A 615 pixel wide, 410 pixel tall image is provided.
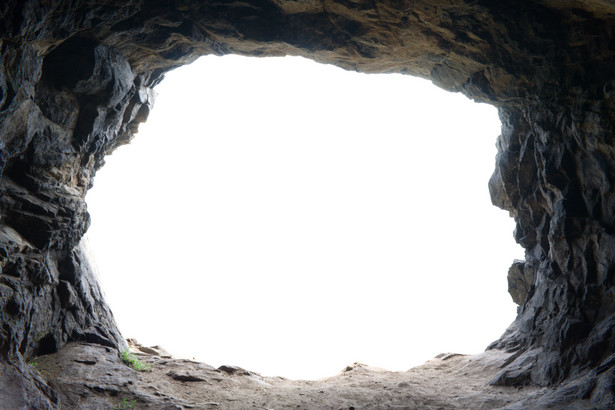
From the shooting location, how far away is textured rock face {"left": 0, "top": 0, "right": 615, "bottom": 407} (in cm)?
970

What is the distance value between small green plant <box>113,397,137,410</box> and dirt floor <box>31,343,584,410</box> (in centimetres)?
2

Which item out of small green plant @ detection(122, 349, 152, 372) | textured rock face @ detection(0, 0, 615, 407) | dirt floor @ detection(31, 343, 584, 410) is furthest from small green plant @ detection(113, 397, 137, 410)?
small green plant @ detection(122, 349, 152, 372)

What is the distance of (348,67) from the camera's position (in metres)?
15.0

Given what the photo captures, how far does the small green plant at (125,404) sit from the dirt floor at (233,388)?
2cm

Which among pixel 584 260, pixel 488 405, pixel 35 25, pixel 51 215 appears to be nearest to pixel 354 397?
pixel 488 405

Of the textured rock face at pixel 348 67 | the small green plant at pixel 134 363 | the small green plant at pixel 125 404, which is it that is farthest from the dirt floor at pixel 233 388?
the textured rock face at pixel 348 67

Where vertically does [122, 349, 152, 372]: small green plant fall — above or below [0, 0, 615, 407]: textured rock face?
below

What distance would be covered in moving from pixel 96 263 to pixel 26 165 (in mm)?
6747

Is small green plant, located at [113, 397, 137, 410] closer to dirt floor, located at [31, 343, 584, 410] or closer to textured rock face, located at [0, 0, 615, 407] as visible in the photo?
dirt floor, located at [31, 343, 584, 410]

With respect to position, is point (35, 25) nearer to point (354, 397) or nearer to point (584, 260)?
point (354, 397)

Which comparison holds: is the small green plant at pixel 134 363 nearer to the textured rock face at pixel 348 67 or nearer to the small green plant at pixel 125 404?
the textured rock face at pixel 348 67

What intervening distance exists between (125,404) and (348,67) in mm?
13731

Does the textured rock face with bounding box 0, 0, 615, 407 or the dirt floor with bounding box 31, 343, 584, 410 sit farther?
the dirt floor with bounding box 31, 343, 584, 410

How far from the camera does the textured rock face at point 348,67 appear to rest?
9.70 metres
